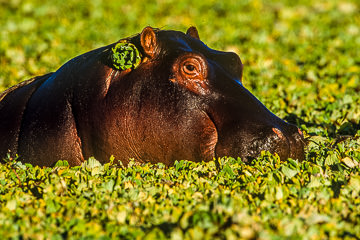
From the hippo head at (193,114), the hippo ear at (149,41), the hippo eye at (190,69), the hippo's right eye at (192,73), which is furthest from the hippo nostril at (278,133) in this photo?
the hippo ear at (149,41)

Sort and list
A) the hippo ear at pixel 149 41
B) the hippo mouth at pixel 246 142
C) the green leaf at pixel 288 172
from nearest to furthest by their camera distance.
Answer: the green leaf at pixel 288 172
the hippo mouth at pixel 246 142
the hippo ear at pixel 149 41

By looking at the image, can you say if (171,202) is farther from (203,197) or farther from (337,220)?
(337,220)

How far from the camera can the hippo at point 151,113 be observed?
13.0 ft

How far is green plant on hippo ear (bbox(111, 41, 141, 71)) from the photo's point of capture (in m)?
4.13

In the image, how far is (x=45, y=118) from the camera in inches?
172

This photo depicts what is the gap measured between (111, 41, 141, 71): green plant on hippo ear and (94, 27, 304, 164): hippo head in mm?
54

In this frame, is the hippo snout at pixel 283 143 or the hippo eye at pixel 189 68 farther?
the hippo eye at pixel 189 68

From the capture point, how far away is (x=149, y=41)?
4.18m

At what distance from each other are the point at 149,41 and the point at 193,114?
0.66 metres

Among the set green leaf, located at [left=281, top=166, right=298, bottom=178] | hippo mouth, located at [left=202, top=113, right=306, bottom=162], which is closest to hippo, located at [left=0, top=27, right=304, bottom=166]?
hippo mouth, located at [left=202, top=113, right=306, bottom=162]

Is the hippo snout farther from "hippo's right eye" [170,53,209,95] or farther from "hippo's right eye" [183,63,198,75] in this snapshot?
"hippo's right eye" [183,63,198,75]

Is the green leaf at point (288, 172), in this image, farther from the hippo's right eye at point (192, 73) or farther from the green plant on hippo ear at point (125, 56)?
the green plant on hippo ear at point (125, 56)

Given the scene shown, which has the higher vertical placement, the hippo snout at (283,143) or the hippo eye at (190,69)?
the hippo eye at (190,69)

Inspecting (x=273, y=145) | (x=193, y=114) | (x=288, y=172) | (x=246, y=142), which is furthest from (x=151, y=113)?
(x=288, y=172)
